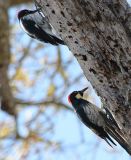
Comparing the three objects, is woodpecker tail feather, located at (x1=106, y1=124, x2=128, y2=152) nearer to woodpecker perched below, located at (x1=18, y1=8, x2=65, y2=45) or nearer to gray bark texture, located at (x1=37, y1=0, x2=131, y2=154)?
gray bark texture, located at (x1=37, y1=0, x2=131, y2=154)

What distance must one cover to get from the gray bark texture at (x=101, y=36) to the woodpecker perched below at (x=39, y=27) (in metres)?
0.30

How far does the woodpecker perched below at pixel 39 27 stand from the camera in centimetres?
310

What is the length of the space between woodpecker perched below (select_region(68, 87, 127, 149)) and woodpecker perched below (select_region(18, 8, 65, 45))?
20.4 inches

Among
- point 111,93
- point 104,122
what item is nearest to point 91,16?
point 111,93

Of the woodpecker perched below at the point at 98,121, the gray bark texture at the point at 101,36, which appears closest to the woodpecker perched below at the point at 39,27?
the gray bark texture at the point at 101,36

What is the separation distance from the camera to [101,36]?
2.65 m

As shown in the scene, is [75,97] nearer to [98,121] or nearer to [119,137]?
[98,121]

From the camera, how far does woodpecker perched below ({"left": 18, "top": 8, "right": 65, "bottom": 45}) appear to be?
3.10 meters

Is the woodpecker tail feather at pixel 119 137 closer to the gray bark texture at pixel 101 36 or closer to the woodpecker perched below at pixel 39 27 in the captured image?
the gray bark texture at pixel 101 36

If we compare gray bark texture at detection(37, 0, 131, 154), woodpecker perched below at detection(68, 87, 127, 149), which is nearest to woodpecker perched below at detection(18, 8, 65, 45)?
gray bark texture at detection(37, 0, 131, 154)

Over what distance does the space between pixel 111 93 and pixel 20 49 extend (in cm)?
454

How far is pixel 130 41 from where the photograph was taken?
2650mm

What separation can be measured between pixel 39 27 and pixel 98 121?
2.26ft

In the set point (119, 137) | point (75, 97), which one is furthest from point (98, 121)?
point (75, 97)
